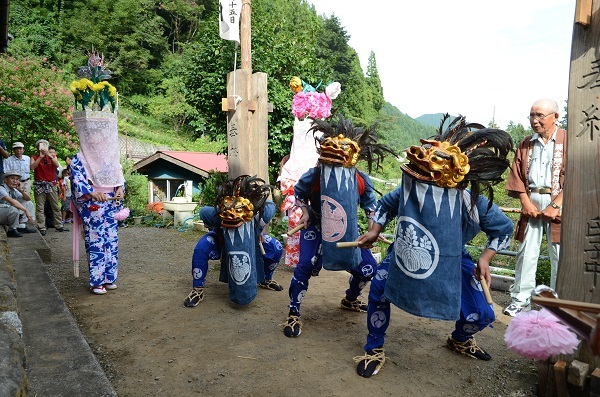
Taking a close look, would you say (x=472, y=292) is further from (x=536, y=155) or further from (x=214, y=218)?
(x=214, y=218)

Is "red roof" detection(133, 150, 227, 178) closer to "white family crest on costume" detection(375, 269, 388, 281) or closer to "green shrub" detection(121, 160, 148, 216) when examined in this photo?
"green shrub" detection(121, 160, 148, 216)

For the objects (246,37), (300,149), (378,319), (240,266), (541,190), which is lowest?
(378,319)

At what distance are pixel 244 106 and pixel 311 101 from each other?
92 cm

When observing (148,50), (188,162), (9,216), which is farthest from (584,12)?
(148,50)

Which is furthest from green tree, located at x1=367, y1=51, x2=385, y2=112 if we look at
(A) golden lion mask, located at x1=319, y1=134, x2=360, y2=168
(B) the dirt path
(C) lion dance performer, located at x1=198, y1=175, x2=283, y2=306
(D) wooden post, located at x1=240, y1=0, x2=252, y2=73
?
(A) golden lion mask, located at x1=319, y1=134, x2=360, y2=168

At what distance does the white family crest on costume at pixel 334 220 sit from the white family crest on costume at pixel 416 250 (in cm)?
89

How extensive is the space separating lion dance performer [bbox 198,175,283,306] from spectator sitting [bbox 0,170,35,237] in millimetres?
3359

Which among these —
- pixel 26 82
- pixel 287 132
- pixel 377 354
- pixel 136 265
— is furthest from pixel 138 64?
pixel 377 354

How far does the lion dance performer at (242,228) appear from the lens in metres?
4.23

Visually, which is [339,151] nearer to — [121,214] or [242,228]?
[242,228]

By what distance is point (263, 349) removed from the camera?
3510 mm

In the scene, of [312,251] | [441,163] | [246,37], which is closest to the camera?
[441,163]

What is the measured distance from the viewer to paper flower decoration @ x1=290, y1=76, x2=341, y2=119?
6.03 meters

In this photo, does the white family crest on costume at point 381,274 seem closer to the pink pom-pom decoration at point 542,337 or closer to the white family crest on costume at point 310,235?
the white family crest on costume at point 310,235
